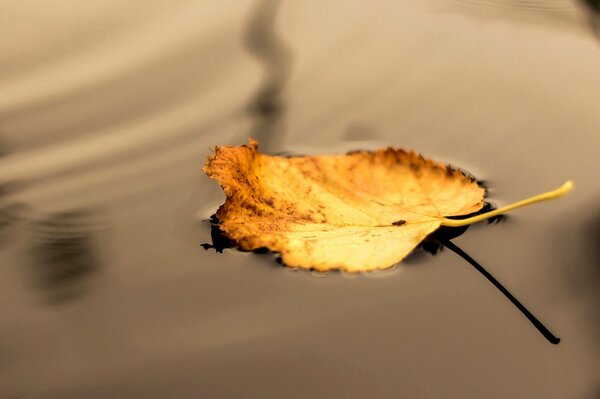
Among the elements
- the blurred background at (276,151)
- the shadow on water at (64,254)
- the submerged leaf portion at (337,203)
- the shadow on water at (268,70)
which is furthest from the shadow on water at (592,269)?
the shadow on water at (64,254)

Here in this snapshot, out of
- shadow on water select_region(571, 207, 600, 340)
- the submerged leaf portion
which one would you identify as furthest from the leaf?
shadow on water select_region(571, 207, 600, 340)

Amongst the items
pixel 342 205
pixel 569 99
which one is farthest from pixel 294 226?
pixel 569 99

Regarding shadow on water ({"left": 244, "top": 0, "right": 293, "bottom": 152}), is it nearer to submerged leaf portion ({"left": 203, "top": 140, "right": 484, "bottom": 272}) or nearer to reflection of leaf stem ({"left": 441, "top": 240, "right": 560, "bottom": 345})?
submerged leaf portion ({"left": 203, "top": 140, "right": 484, "bottom": 272})

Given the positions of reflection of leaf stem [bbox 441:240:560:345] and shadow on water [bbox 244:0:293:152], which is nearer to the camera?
reflection of leaf stem [bbox 441:240:560:345]

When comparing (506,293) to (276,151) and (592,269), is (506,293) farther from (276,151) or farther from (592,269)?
(276,151)

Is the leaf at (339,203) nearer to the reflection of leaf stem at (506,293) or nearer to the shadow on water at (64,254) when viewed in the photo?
the reflection of leaf stem at (506,293)

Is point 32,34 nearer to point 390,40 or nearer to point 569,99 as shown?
point 390,40

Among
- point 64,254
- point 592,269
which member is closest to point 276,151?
point 64,254
